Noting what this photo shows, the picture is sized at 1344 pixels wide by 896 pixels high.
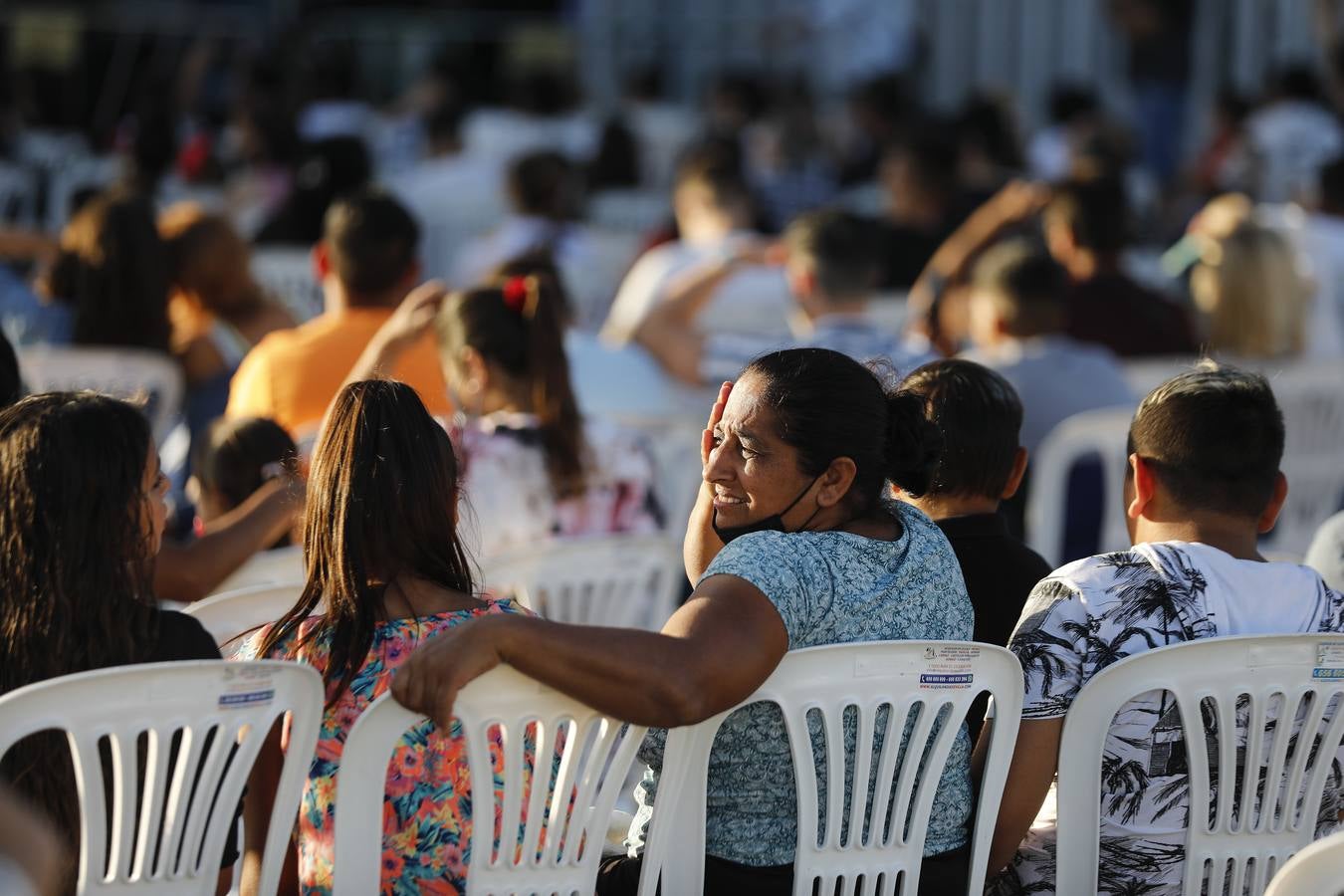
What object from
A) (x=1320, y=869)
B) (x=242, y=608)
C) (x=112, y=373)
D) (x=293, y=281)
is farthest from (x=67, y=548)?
(x=293, y=281)

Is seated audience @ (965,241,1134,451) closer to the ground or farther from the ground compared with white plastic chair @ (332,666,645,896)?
farther from the ground

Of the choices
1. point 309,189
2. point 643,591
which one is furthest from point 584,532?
point 309,189

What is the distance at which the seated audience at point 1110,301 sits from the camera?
6.00 m

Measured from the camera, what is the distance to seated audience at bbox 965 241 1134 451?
15.9ft

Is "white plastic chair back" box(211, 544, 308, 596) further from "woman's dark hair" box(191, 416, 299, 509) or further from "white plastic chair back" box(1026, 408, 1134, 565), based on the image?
"white plastic chair back" box(1026, 408, 1134, 565)

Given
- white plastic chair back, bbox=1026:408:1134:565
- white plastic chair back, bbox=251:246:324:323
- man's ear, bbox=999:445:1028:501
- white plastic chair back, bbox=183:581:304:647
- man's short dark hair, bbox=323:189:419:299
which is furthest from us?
white plastic chair back, bbox=251:246:324:323

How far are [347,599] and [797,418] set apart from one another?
2.17ft

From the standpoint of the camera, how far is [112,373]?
5.08m

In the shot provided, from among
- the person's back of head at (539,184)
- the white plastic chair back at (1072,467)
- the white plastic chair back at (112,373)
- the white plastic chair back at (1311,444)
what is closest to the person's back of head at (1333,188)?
the white plastic chair back at (1311,444)

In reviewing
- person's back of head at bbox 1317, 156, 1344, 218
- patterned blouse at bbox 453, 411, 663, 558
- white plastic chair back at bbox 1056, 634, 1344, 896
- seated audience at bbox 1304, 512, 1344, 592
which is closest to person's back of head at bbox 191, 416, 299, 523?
patterned blouse at bbox 453, 411, 663, 558

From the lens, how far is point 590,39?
1569 cm

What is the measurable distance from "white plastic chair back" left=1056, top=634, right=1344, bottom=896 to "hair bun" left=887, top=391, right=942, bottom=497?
1.27 feet

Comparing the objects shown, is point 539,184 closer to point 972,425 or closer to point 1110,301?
point 1110,301

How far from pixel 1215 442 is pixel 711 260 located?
369 cm
